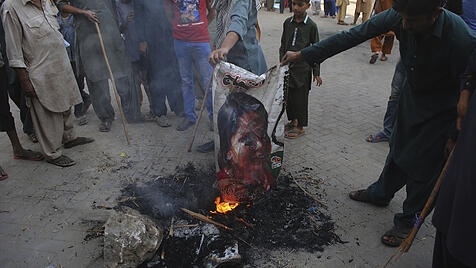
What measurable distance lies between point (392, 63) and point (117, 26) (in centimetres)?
781

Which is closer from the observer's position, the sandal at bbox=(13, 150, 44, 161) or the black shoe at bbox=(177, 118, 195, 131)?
the sandal at bbox=(13, 150, 44, 161)

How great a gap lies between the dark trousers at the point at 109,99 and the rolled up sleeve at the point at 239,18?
268 cm

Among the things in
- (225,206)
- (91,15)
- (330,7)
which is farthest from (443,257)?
(330,7)

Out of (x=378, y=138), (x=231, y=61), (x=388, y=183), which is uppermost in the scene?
(x=231, y=61)

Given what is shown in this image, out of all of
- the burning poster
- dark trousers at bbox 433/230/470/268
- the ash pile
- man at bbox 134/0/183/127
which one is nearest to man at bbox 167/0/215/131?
man at bbox 134/0/183/127

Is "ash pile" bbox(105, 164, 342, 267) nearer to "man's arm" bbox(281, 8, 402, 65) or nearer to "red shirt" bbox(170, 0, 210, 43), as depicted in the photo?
"man's arm" bbox(281, 8, 402, 65)

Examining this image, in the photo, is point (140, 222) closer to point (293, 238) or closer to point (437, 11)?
point (293, 238)

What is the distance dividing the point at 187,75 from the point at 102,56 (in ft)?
4.48

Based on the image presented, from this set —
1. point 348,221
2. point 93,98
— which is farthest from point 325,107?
point 93,98

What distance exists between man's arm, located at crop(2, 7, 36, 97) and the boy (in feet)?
11.2

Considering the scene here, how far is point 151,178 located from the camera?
158 inches

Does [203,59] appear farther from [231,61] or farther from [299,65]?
[299,65]

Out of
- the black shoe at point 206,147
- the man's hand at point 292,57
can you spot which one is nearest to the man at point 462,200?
the man's hand at point 292,57

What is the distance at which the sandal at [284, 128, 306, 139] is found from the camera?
5.10 meters
